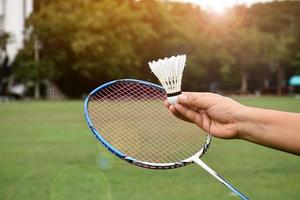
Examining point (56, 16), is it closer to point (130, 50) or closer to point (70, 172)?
point (130, 50)

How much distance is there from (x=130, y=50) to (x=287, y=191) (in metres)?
41.3

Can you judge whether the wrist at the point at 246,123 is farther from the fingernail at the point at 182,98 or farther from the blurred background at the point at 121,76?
the blurred background at the point at 121,76

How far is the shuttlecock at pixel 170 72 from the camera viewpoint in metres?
2.78

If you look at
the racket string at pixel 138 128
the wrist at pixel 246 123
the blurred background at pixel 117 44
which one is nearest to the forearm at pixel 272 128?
the wrist at pixel 246 123

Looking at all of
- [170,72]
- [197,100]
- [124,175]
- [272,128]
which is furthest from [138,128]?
[272,128]

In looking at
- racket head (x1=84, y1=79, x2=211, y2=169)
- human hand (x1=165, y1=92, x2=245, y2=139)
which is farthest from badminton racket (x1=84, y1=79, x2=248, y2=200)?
human hand (x1=165, y1=92, x2=245, y2=139)

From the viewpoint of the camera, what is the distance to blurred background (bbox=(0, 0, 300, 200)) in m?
7.68

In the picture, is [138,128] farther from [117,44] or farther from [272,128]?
[117,44]

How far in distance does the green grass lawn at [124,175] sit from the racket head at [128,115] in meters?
1.34

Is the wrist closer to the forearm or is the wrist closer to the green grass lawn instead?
the forearm

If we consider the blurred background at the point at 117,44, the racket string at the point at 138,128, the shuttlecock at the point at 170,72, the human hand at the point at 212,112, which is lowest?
the blurred background at the point at 117,44

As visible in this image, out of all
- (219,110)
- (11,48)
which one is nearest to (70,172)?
(219,110)

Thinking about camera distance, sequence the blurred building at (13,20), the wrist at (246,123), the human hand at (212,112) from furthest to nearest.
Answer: the blurred building at (13,20) < the human hand at (212,112) < the wrist at (246,123)

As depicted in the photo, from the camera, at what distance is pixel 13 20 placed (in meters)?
51.0
